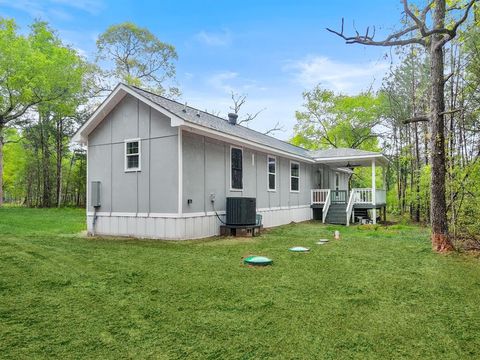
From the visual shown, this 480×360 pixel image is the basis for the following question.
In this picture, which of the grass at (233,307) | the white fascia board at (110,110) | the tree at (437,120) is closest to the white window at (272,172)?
the white fascia board at (110,110)

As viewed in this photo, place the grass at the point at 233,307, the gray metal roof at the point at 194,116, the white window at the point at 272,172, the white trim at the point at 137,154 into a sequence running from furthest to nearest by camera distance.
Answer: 1. the white window at the point at 272,172
2. the white trim at the point at 137,154
3. the gray metal roof at the point at 194,116
4. the grass at the point at 233,307

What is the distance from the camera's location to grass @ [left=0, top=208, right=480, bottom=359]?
2.46 metres

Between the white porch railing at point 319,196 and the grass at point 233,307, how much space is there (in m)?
9.98

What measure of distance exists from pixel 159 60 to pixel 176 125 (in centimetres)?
1889

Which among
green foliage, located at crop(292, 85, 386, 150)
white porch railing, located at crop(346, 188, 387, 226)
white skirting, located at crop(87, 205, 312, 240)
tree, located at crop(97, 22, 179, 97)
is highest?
tree, located at crop(97, 22, 179, 97)

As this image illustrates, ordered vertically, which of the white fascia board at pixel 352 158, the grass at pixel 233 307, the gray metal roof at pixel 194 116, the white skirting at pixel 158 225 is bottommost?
the grass at pixel 233 307

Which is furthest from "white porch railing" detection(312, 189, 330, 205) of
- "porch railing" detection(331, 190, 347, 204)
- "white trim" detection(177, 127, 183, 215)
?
"white trim" detection(177, 127, 183, 215)

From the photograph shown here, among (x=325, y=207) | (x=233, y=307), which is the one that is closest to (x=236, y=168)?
(x=325, y=207)

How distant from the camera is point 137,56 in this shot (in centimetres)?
2373

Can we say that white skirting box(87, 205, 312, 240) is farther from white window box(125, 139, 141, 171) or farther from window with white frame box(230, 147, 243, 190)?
white window box(125, 139, 141, 171)

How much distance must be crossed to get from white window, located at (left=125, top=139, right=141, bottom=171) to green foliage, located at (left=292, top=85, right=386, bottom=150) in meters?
20.4

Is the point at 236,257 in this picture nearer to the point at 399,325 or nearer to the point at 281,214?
the point at 399,325

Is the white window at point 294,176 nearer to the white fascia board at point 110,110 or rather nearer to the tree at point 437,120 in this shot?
the white fascia board at point 110,110

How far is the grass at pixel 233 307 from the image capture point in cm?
246
